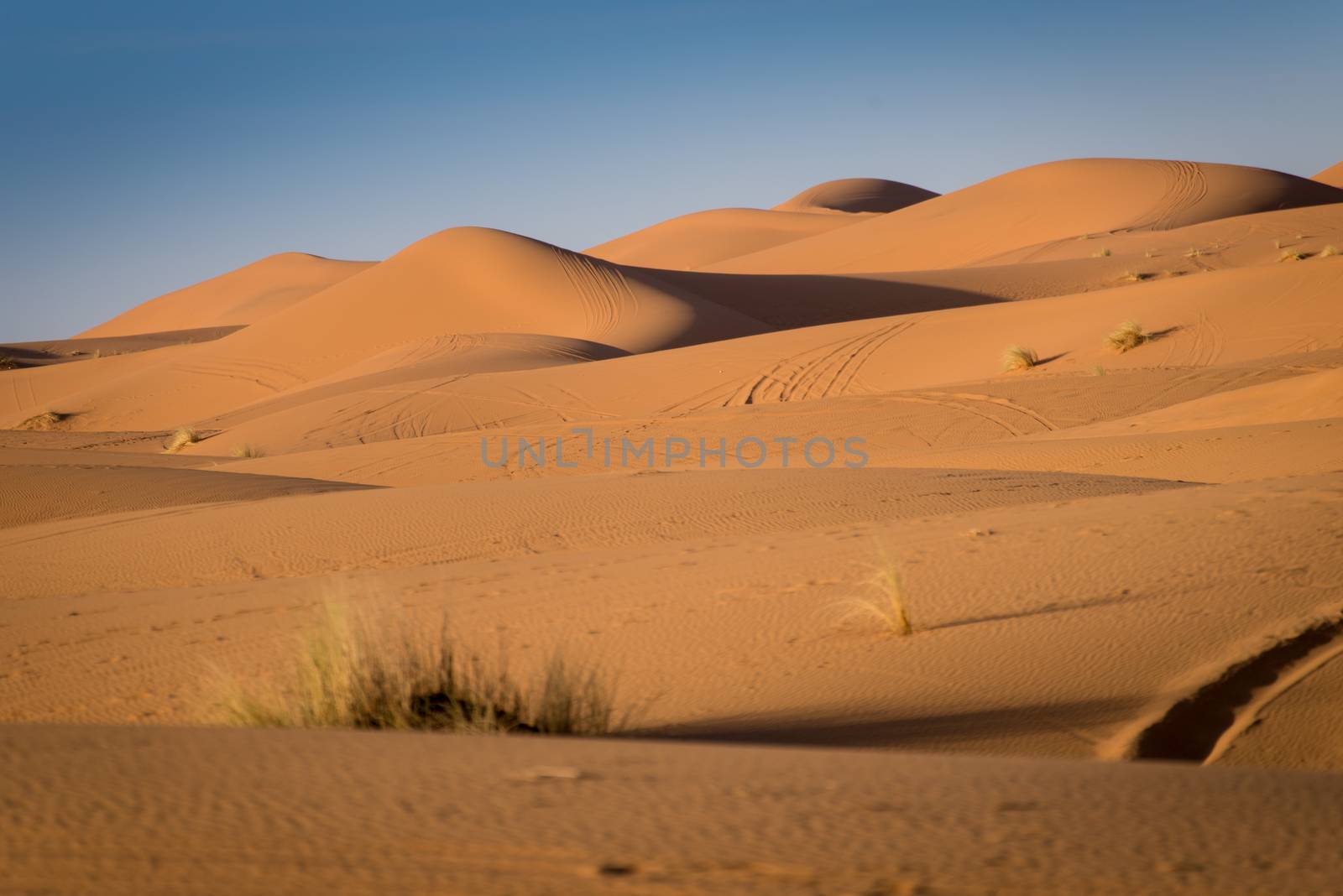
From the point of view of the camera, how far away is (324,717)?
4219mm

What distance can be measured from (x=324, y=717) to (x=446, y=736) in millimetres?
947

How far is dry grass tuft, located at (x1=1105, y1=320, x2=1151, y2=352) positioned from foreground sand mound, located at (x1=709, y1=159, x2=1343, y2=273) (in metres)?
38.1

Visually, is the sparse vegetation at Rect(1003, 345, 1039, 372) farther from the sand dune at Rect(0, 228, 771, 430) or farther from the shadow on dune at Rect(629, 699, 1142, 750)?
the shadow on dune at Rect(629, 699, 1142, 750)

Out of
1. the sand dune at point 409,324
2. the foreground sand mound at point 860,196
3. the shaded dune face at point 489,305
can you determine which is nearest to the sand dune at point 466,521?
the sand dune at point 409,324

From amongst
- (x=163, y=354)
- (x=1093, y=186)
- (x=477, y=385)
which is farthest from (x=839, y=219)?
(x=477, y=385)

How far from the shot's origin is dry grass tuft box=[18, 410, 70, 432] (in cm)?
3177

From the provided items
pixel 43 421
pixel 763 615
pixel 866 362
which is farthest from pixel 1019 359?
pixel 43 421

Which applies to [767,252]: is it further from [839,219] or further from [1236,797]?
[1236,797]

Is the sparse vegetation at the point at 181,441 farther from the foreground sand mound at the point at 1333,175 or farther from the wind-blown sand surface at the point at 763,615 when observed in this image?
the foreground sand mound at the point at 1333,175

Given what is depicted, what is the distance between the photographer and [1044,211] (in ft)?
206

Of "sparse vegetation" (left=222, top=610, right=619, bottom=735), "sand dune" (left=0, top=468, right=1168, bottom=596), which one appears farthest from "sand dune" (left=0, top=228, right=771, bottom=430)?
"sparse vegetation" (left=222, top=610, right=619, bottom=735)

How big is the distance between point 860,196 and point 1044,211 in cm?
7776

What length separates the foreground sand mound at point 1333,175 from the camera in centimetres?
9944

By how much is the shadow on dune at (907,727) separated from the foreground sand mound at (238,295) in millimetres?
96314
